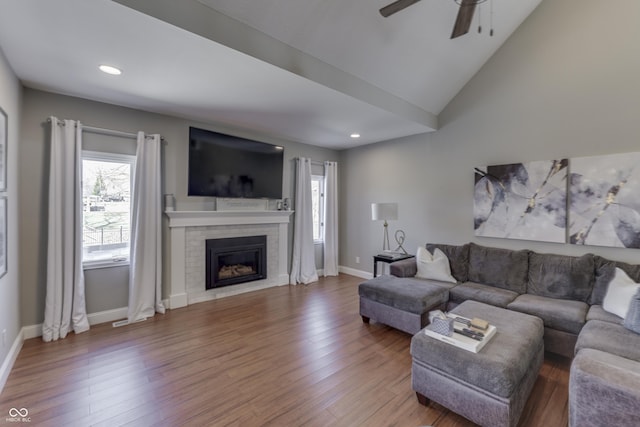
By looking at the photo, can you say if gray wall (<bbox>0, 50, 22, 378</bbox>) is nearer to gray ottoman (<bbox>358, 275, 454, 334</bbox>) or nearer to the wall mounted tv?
the wall mounted tv

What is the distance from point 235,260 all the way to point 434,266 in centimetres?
297

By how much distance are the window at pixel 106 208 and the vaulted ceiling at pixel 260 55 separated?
0.77 metres

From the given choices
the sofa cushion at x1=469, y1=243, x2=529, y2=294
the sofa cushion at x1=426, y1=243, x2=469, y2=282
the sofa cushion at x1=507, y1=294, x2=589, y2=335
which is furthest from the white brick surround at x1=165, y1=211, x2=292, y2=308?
the sofa cushion at x1=507, y1=294, x2=589, y2=335

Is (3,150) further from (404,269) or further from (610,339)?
(610,339)

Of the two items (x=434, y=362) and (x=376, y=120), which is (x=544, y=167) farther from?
(x=434, y=362)

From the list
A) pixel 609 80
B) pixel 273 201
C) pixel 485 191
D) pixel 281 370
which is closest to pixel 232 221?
pixel 273 201

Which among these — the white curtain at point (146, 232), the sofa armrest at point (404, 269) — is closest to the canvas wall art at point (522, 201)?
the sofa armrest at point (404, 269)

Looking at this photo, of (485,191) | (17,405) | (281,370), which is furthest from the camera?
(485,191)

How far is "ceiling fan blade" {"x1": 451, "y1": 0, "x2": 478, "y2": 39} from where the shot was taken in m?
1.99

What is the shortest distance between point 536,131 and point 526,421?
10.2ft

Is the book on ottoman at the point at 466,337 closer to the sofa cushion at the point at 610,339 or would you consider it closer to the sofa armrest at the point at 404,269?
the sofa cushion at the point at 610,339

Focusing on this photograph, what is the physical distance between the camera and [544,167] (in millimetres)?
3359

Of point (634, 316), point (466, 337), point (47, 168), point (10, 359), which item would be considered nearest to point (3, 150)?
point (47, 168)

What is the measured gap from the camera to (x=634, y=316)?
220 cm
